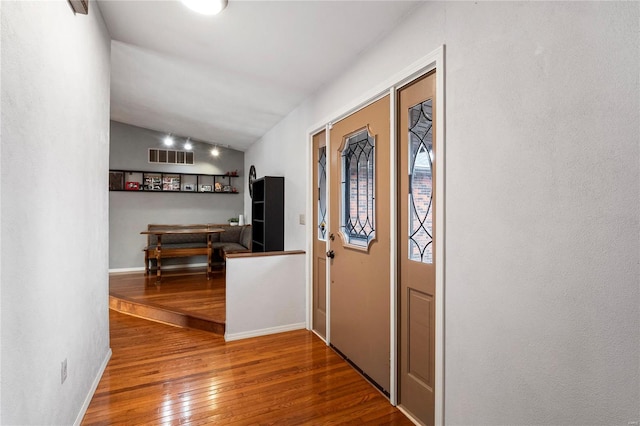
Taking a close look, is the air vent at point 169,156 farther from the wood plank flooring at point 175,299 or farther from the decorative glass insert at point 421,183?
the decorative glass insert at point 421,183

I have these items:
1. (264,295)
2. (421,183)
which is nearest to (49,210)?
(421,183)

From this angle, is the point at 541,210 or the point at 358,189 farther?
the point at 358,189

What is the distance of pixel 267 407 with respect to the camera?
79.5 inches

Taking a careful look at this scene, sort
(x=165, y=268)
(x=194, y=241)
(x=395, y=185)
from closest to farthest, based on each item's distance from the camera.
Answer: (x=395, y=185) < (x=165, y=268) < (x=194, y=241)

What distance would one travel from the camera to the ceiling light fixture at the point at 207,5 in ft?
6.20

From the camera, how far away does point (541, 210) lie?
122cm

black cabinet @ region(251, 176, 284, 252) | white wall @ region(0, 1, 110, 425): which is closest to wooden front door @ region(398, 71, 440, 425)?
white wall @ region(0, 1, 110, 425)

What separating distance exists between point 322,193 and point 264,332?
150 cm

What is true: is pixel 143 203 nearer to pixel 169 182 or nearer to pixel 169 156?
pixel 169 182

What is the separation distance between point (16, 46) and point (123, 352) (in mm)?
2525

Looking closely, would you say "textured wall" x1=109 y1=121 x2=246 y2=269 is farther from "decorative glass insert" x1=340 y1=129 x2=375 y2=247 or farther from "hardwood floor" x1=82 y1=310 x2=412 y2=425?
"decorative glass insert" x1=340 y1=129 x2=375 y2=247

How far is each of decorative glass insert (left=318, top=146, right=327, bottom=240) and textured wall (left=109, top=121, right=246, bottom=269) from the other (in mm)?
4076

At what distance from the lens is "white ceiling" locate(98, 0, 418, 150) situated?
2.03 meters

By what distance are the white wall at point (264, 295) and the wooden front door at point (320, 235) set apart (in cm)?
20
